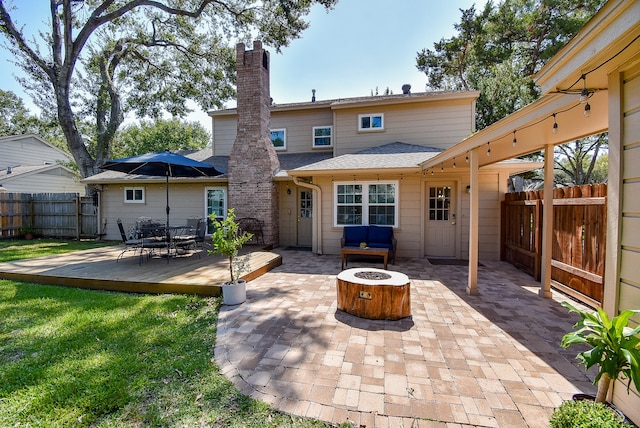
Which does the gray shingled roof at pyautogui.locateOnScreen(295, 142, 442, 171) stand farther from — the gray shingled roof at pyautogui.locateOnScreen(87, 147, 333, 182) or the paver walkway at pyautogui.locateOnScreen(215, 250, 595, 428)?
the paver walkway at pyautogui.locateOnScreen(215, 250, 595, 428)

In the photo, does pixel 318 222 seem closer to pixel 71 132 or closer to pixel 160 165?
pixel 160 165

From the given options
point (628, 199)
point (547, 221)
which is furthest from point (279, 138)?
point (628, 199)

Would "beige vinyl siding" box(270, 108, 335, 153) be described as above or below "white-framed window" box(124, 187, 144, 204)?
above

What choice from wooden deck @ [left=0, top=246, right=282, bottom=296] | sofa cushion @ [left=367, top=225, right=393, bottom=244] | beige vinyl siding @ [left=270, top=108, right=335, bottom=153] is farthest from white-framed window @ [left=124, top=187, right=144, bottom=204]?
sofa cushion @ [left=367, top=225, right=393, bottom=244]

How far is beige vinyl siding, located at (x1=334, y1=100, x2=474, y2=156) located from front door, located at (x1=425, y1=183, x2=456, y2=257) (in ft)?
7.59

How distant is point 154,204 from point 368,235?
8.58 meters

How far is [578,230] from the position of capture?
15.4 feet

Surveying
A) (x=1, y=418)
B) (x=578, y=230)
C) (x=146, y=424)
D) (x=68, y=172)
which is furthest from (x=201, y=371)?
(x=68, y=172)

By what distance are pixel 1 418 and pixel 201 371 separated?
1376mm

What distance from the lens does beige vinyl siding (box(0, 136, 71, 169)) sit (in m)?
17.9

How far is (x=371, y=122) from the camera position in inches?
401

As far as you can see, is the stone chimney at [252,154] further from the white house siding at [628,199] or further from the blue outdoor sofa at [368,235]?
the white house siding at [628,199]

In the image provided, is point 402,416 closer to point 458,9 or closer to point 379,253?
point 379,253

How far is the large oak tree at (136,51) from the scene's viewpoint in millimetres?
10984
